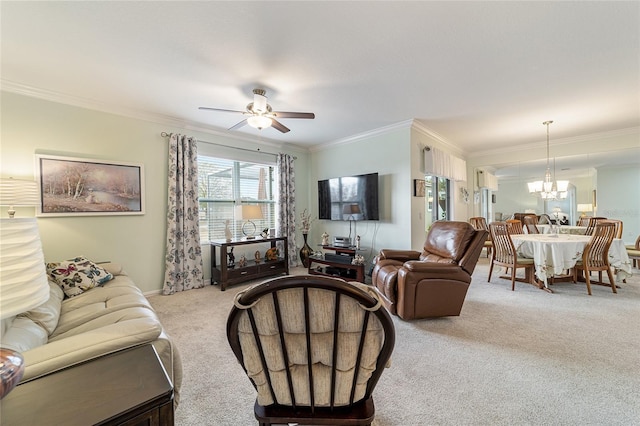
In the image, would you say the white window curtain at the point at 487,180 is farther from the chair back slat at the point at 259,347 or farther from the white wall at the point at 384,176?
the chair back slat at the point at 259,347

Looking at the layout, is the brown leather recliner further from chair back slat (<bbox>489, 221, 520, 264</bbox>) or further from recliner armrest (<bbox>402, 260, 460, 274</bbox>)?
chair back slat (<bbox>489, 221, 520, 264</bbox>)

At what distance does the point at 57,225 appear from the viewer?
294 cm

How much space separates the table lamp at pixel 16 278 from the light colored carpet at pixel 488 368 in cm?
112

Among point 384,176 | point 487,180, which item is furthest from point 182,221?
point 487,180

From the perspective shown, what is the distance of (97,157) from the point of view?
3189 mm

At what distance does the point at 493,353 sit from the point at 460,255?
3.21ft

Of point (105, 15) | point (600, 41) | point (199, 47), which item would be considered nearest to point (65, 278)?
point (105, 15)

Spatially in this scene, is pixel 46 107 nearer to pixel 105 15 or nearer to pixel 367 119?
pixel 105 15

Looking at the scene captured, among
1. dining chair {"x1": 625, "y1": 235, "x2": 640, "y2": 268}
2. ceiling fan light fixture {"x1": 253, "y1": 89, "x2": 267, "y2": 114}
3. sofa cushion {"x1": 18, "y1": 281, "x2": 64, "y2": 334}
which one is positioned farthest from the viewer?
dining chair {"x1": 625, "y1": 235, "x2": 640, "y2": 268}

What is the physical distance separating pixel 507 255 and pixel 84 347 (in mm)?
4752

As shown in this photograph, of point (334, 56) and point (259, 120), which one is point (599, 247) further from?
point (259, 120)

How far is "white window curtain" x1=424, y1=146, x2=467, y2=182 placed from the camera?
14.2 feet

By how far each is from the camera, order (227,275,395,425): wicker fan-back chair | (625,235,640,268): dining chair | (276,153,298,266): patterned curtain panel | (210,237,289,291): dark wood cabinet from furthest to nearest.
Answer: (276,153,298,266): patterned curtain panel, (625,235,640,268): dining chair, (210,237,289,291): dark wood cabinet, (227,275,395,425): wicker fan-back chair

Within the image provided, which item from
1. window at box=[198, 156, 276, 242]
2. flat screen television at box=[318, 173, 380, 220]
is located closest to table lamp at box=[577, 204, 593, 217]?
flat screen television at box=[318, 173, 380, 220]
